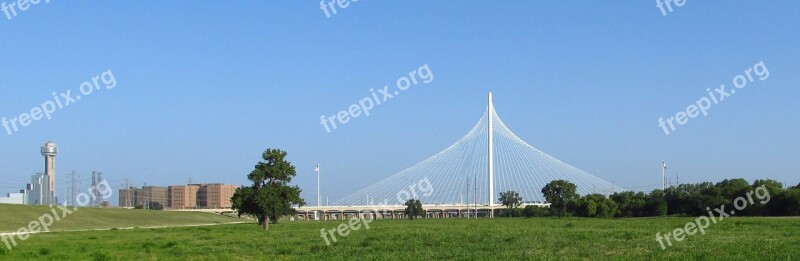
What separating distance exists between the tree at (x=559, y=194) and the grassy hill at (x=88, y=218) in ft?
168

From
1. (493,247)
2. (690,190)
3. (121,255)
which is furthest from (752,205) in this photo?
(121,255)

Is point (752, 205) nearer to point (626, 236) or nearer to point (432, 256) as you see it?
point (626, 236)

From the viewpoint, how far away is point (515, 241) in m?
35.0

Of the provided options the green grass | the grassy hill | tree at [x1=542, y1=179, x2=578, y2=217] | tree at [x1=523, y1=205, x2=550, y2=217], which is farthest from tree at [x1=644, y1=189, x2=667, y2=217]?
the green grass

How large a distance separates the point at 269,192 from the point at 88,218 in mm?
49511

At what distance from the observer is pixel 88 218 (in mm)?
108000

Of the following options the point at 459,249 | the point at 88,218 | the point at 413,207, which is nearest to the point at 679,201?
the point at 413,207

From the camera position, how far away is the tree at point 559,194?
121250 millimetres

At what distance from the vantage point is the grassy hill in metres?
90.4

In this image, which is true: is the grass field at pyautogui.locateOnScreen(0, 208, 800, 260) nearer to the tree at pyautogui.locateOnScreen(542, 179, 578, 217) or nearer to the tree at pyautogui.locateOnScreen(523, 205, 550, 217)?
the tree at pyautogui.locateOnScreen(542, 179, 578, 217)

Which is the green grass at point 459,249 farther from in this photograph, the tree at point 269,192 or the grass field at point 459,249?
the tree at point 269,192

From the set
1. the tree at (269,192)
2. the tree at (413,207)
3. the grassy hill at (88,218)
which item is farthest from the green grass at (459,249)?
the tree at (413,207)

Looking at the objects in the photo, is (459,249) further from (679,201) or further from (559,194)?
(559,194)

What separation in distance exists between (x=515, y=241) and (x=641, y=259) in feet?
34.3
